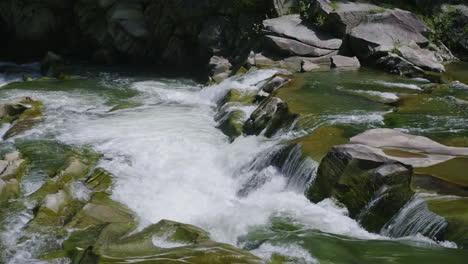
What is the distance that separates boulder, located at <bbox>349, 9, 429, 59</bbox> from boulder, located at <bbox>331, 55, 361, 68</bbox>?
687 mm

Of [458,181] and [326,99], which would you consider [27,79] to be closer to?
[326,99]

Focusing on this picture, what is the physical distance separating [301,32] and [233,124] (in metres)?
8.60

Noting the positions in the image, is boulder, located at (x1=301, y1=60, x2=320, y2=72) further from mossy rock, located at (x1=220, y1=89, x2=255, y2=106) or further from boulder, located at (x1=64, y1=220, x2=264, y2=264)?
boulder, located at (x1=64, y1=220, x2=264, y2=264)

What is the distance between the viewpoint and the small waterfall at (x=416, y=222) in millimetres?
6633

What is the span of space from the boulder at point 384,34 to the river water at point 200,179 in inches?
164

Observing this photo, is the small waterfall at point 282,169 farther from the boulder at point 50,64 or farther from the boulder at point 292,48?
the boulder at point 50,64

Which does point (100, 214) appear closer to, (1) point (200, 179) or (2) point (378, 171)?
(1) point (200, 179)

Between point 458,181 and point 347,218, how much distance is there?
176 centimetres

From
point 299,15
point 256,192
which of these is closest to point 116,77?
point 299,15

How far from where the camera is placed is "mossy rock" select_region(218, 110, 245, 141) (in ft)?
44.2

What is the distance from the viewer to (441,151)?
8406 mm

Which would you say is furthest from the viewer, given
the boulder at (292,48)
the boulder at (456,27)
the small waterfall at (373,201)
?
the boulder at (456,27)

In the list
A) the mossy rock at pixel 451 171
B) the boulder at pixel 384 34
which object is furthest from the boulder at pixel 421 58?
the mossy rock at pixel 451 171

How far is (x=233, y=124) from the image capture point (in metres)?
13.9
